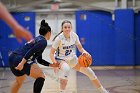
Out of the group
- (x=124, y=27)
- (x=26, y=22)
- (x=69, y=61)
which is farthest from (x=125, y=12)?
(x=69, y=61)

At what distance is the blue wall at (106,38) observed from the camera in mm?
15266

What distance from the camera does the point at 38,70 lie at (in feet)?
A: 16.9

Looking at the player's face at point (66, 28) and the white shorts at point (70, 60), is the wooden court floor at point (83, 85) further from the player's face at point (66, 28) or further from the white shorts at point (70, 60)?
the player's face at point (66, 28)

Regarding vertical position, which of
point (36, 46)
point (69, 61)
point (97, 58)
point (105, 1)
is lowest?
point (97, 58)

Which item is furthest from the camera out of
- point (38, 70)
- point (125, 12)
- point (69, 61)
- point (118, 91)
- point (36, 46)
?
point (125, 12)

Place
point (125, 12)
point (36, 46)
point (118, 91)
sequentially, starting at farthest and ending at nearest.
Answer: point (125, 12), point (118, 91), point (36, 46)

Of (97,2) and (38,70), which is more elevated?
(97,2)

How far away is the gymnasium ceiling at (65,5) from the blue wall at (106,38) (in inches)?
16.5

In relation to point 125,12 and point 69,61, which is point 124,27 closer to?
point 125,12

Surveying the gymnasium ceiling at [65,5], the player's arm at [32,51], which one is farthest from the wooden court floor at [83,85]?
the gymnasium ceiling at [65,5]

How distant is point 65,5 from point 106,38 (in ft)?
9.73

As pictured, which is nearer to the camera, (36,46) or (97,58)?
(36,46)

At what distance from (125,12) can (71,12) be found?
2965 millimetres

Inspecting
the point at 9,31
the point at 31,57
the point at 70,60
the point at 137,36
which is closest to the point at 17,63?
the point at 31,57
